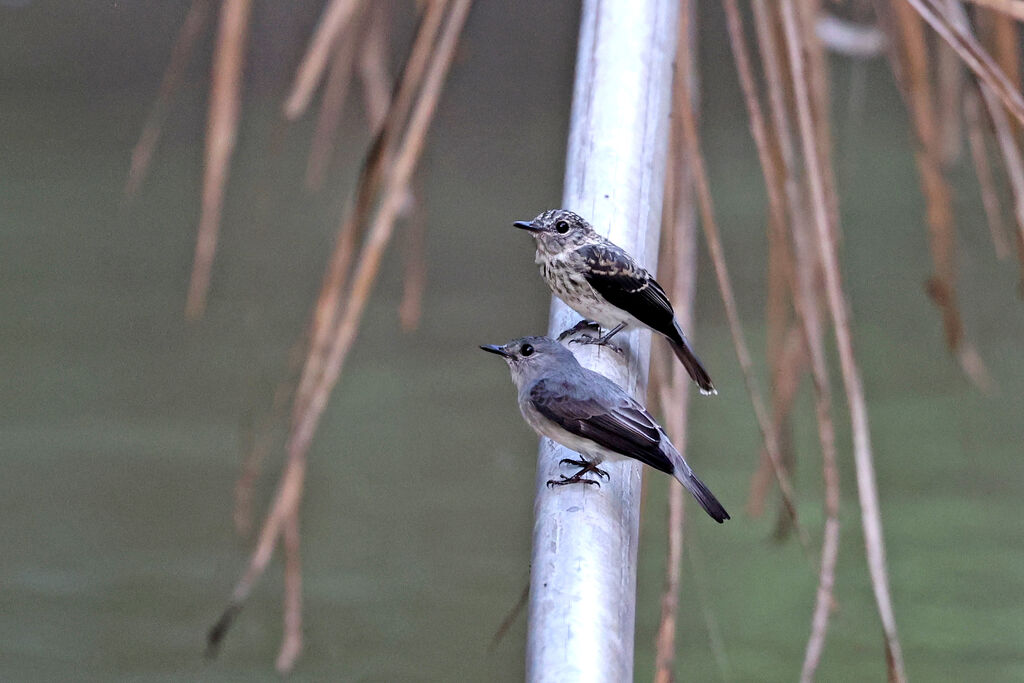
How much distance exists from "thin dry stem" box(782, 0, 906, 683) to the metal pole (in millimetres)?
163

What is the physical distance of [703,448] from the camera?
5668 millimetres

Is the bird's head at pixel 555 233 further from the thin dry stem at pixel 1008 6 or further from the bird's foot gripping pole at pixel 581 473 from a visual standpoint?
the thin dry stem at pixel 1008 6

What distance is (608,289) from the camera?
2439 millimetres

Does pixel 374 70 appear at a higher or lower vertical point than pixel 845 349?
higher

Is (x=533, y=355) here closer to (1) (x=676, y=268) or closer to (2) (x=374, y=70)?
(1) (x=676, y=268)

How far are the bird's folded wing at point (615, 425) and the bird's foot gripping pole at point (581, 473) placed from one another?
0.05 metres

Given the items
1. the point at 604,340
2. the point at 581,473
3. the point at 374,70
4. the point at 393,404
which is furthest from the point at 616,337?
the point at 393,404

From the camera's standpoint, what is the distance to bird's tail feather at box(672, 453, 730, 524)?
77.5 inches

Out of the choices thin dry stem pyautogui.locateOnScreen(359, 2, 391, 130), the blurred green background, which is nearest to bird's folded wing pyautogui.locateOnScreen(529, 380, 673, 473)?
thin dry stem pyautogui.locateOnScreen(359, 2, 391, 130)

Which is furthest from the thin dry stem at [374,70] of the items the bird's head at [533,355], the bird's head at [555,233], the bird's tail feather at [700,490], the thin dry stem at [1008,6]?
the thin dry stem at [1008,6]

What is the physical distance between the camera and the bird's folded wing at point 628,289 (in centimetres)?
236

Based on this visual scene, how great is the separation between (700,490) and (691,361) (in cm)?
50

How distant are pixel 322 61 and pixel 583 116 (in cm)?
Answer: 48

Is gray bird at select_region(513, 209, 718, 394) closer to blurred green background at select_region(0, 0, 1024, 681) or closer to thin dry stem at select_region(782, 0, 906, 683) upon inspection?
thin dry stem at select_region(782, 0, 906, 683)
